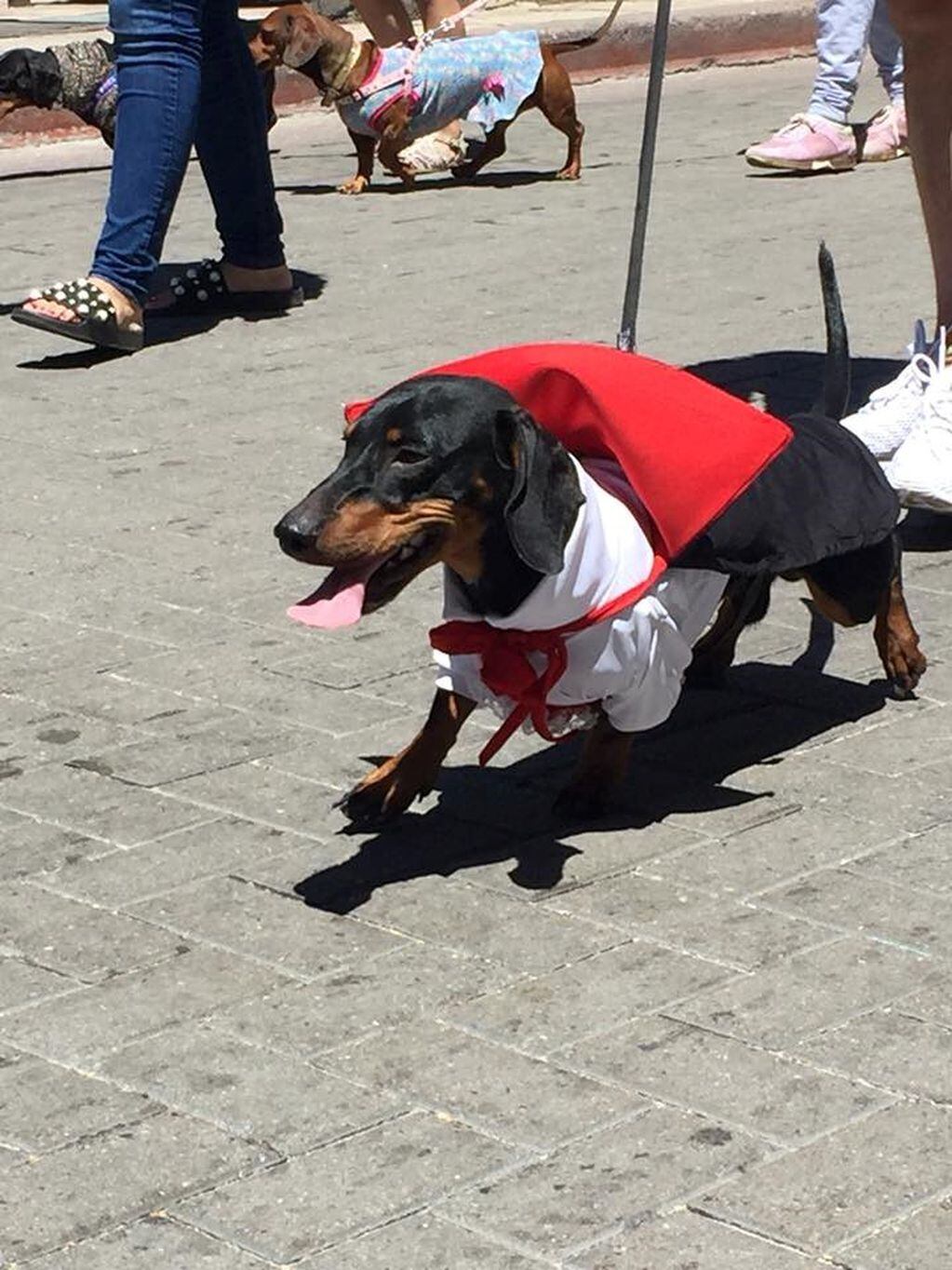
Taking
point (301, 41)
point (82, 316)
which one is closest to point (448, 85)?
point (301, 41)

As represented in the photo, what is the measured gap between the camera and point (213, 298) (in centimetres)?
717

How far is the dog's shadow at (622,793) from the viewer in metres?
3.53

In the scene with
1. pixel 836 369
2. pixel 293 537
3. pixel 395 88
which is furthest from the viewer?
pixel 395 88

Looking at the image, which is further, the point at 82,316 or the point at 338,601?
the point at 82,316

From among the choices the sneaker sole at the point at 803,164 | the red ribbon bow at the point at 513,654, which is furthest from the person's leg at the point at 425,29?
the red ribbon bow at the point at 513,654

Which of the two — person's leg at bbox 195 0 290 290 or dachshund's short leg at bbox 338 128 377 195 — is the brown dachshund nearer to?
dachshund's short leg at bbox 338 128 377 195

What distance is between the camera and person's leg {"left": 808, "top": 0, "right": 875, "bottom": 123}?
30.1 ft

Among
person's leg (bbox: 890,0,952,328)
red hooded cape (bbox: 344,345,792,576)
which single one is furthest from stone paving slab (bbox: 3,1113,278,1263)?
person's leg (bbox: 890,0,952,328)

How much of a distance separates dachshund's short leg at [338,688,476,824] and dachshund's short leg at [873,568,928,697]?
82 centimetres

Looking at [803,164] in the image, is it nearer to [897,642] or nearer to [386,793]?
[897,642]

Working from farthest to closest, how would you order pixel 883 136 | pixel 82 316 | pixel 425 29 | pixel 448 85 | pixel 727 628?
pixel 425 29
pixel 883 136
pixel 448 85
pixel 82 316
pixel 727 628

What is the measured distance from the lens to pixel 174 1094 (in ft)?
9.43

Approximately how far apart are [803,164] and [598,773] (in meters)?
5.90

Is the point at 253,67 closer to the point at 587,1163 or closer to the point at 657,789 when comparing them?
the point at 657,789
